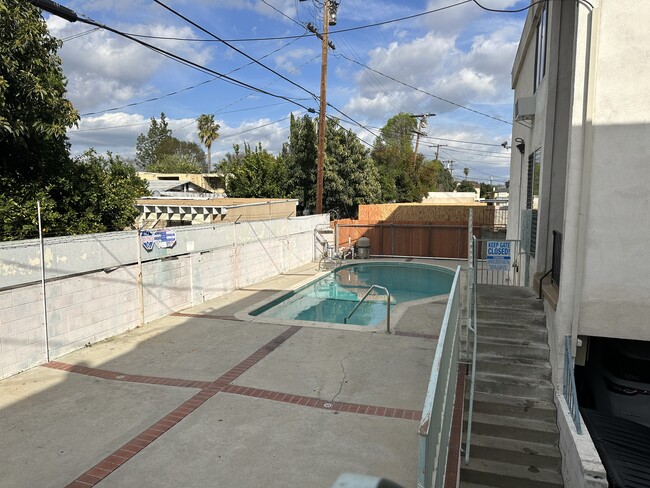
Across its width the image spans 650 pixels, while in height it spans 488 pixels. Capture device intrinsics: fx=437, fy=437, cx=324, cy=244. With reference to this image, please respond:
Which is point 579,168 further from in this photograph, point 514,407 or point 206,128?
point 206,128

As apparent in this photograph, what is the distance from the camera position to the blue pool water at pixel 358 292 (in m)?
12.6

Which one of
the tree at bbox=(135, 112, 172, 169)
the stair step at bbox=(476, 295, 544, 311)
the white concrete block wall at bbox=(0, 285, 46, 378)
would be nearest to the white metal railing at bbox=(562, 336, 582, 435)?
the stair step at bbox=(476, 295, 544, 311)

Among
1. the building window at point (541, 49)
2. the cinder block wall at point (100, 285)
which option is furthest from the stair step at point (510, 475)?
the cinder block wall at point (100, 285)

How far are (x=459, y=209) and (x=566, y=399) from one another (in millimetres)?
17363

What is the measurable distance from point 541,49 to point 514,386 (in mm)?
6625

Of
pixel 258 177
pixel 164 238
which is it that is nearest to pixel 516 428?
pixel 164 238

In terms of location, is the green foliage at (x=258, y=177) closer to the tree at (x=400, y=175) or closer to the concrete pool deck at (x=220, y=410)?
the tree at (x=400, y=175)

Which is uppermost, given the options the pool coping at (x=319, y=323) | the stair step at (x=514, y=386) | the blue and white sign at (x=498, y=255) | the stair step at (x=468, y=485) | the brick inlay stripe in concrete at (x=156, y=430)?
the blue and white sign at (x=498, y=255)

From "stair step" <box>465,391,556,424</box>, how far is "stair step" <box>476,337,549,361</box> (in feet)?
2.39

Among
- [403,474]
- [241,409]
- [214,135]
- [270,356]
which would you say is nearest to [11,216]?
[270,356]

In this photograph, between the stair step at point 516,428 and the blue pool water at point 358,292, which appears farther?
the blue pool water at point 358,292

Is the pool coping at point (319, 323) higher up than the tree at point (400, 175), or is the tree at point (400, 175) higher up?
the tree at point (400, 175)

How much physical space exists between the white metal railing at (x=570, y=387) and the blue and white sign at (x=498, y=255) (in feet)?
9.99

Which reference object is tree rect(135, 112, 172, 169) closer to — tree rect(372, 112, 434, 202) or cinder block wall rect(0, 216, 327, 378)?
tree rect(372, 112, 434, 202)
